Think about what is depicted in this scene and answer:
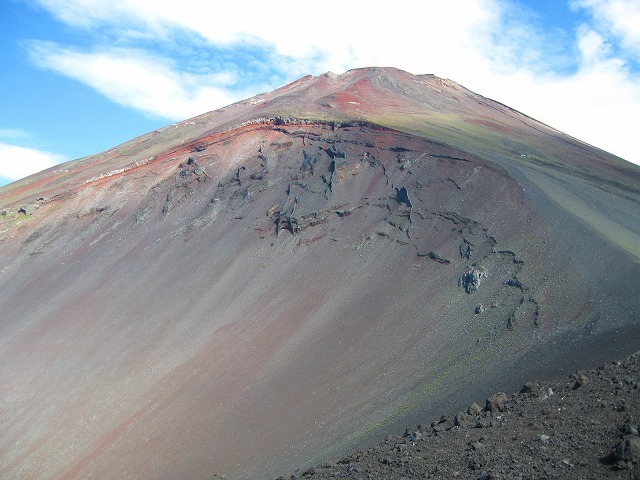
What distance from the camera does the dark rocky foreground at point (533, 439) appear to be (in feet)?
29.5

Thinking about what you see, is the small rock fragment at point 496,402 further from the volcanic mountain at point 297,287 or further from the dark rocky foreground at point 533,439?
the volcanic mountain at point 297,287

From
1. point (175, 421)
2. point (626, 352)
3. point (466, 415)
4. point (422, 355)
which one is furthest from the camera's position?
point (175, 421)

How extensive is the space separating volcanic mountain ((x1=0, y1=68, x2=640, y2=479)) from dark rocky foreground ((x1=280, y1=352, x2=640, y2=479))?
1955 mm

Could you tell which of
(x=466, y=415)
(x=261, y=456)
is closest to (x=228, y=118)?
(x=261, y=456)

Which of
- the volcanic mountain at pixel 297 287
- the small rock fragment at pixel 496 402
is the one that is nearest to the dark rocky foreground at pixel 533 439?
the small rock fragment at pixel 496 402

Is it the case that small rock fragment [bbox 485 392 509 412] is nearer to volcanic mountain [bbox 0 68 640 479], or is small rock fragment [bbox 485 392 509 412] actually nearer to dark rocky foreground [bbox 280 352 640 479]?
dark rocky foreground [bbox 280 352 640 479]

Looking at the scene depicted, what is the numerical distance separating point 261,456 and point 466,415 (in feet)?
20.2

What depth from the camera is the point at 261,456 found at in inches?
619

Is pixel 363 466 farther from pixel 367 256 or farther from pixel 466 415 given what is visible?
pixel 367 256

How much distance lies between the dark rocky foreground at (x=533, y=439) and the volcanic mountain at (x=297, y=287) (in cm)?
195

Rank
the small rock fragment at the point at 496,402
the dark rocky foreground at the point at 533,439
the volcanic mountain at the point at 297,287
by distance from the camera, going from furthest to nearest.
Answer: the volcanic mountain at the point at 297,287
the small rock fragment at the point at 496,402
the dark rocky foreground at the point at 533,439

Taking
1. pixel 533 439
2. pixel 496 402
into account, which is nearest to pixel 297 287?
pixel 496 402

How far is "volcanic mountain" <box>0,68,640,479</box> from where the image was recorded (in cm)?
1620

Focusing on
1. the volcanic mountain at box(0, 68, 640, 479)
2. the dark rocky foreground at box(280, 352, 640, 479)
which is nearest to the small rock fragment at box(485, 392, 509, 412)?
the dark rocky foreground at box(280, 352, 640, 479)
